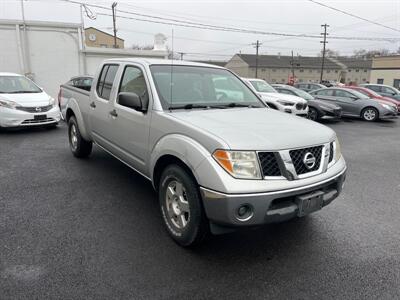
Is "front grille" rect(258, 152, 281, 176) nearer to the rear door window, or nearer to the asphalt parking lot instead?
the asphalt parking lot

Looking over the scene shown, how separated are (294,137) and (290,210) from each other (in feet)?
2.15

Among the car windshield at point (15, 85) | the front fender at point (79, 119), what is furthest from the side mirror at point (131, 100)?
the car windshield at point (15, 85)

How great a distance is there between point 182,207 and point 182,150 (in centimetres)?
56

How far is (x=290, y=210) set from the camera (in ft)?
8.91

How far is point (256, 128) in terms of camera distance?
2.99 meters

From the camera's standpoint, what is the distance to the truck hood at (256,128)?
271cm

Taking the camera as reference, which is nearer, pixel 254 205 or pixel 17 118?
pixel 254 205

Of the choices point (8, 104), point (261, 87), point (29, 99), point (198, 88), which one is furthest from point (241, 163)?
point (261, 87)

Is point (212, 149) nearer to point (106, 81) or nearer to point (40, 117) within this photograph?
point (106, 81)

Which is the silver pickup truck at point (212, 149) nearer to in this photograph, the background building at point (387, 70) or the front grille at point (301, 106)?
the front grille at point (301, 106)

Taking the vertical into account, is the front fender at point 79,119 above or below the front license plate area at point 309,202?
above

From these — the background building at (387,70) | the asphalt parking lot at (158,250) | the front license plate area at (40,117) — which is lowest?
the asphalt parking lot at (158,250)

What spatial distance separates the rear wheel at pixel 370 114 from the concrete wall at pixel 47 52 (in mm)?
12570

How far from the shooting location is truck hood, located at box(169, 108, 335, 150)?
2708mm
